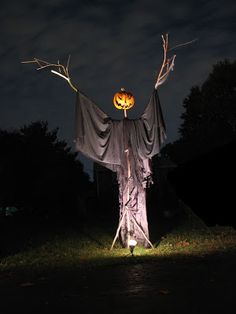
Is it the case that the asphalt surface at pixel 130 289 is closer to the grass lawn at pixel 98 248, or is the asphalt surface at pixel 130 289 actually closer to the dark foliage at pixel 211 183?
the grass lawn at pixel 98 248

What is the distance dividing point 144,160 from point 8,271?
654 cm

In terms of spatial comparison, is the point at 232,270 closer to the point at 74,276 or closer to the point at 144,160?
the point at 74,276

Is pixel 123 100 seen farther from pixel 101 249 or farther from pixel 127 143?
pixel 101 249

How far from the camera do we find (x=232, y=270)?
491 inches

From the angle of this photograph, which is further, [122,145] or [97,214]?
[97,214]

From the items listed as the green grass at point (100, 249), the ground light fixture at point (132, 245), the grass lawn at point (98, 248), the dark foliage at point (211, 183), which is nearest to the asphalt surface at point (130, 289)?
the green grass at point (100, 249)

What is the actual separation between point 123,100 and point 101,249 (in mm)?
5443

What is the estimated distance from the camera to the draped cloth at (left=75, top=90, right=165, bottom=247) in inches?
719

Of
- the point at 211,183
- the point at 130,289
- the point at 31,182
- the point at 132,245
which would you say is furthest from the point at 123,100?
the point at 211,183

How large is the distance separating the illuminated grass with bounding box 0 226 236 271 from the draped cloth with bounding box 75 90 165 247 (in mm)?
1377

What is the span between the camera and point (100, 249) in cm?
1905

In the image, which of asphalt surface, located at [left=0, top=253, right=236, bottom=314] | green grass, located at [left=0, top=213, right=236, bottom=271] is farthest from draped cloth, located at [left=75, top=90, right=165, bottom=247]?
asphalt surface, located at [left=0, top=253, right=236, bottom=314]

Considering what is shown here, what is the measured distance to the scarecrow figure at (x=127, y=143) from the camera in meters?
18.2

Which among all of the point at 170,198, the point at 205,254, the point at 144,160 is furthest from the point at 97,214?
the point at 205,254
